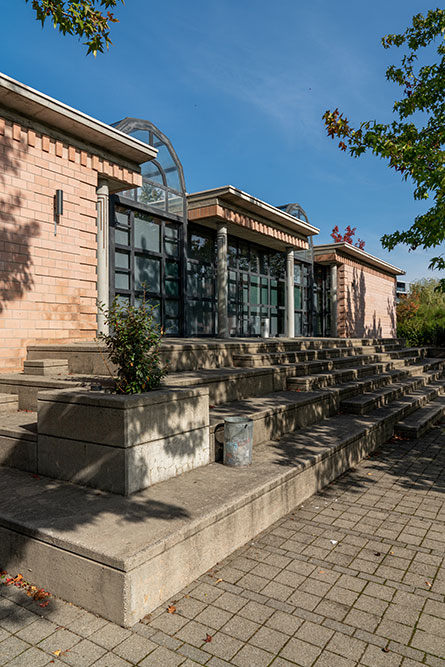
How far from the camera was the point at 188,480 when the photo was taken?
453 centimetres

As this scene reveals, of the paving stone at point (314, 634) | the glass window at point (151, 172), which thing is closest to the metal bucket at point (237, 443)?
the paving stone at point (314, 634)

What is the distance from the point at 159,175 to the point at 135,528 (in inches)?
435

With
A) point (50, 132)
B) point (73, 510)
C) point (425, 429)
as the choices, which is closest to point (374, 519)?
point (73, 510)

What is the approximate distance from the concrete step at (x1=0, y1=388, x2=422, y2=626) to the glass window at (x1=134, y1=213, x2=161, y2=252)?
8.18 metres

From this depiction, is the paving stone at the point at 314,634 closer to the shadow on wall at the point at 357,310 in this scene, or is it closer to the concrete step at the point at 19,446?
the concrete step at the point at 19,446

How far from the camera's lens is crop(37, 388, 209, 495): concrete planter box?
160 inches

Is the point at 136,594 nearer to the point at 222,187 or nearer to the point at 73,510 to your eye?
the point at 73,510

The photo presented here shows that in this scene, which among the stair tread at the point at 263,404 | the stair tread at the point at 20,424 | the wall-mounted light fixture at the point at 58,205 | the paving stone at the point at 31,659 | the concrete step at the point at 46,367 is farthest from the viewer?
the wall-mounted light fixture at the point at 58,205

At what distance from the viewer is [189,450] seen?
482 cm

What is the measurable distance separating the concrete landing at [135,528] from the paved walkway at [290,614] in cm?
15

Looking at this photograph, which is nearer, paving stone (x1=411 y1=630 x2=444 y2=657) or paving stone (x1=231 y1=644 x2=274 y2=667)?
paving stone (x1=231 y1=644 x2=274 y2=667)

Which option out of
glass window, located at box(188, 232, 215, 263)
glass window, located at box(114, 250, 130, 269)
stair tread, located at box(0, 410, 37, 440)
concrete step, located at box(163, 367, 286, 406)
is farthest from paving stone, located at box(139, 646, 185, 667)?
glass window, located at box(188, 232, 215, 263)

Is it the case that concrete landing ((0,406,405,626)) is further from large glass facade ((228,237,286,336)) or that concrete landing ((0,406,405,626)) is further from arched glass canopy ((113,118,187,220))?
large glass facade ((228,237,286,336))

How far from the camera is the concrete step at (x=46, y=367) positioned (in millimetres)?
7176
